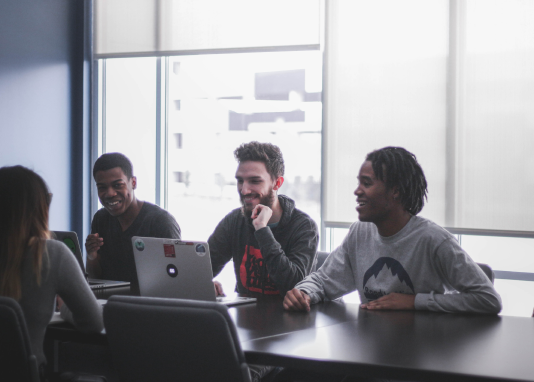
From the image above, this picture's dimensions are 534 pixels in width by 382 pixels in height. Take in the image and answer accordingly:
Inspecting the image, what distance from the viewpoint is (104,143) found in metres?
4.73

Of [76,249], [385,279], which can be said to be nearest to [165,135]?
[76,249]

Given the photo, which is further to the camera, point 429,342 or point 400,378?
point 429,342

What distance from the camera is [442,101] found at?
3680 mm

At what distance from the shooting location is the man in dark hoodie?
7.80 ft

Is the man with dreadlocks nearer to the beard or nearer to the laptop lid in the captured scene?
the laptop lid

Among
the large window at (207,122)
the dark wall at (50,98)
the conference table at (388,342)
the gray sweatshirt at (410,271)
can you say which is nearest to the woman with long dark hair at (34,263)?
the conference table at (388,342)

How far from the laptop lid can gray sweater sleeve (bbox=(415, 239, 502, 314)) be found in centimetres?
75

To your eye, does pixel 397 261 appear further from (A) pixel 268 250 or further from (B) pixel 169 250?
(B) pixel 169 250

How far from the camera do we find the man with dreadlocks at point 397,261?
1.95 metres

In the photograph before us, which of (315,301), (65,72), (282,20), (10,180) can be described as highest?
(282,20)

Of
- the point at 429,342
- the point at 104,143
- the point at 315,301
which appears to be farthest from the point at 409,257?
the point at 104,143

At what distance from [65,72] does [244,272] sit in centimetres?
282

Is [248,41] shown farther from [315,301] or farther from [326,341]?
[326,341]

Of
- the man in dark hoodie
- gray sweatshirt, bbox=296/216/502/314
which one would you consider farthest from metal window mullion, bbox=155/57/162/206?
gray sweatshirt, bbox=296/216/502/314
